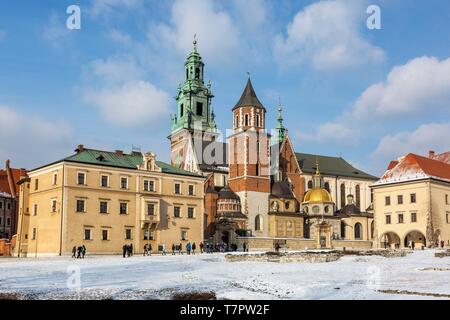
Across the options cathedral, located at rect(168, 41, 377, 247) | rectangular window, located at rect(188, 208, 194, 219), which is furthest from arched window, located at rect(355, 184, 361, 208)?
rectangular window, located at rect(188, 208, 194, 219)

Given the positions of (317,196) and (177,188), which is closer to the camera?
(177,188)

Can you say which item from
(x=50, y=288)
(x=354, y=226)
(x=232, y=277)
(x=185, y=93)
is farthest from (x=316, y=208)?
(x=50, y=288)

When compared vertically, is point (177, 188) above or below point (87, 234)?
above

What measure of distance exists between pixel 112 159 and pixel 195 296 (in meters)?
41.8

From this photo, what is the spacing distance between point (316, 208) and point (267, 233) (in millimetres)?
10185

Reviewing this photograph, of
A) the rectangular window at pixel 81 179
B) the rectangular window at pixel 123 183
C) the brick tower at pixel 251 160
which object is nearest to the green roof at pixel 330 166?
the brick tower at pixel 251 160

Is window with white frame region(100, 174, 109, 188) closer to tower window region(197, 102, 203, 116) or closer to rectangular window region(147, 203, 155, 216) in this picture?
rectangular window region(147, 203, 155, 216)

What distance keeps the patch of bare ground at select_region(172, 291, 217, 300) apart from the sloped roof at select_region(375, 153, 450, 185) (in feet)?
172

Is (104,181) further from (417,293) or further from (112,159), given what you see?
(417,293)

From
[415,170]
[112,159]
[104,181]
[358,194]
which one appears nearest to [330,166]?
[358,194]

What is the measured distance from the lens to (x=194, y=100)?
339ft

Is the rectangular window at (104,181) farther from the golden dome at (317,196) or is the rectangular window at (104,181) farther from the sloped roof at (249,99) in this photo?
the golden dome at (317,196)

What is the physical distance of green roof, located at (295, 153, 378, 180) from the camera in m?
99.6

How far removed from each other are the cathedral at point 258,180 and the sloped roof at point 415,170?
15.5 meters
